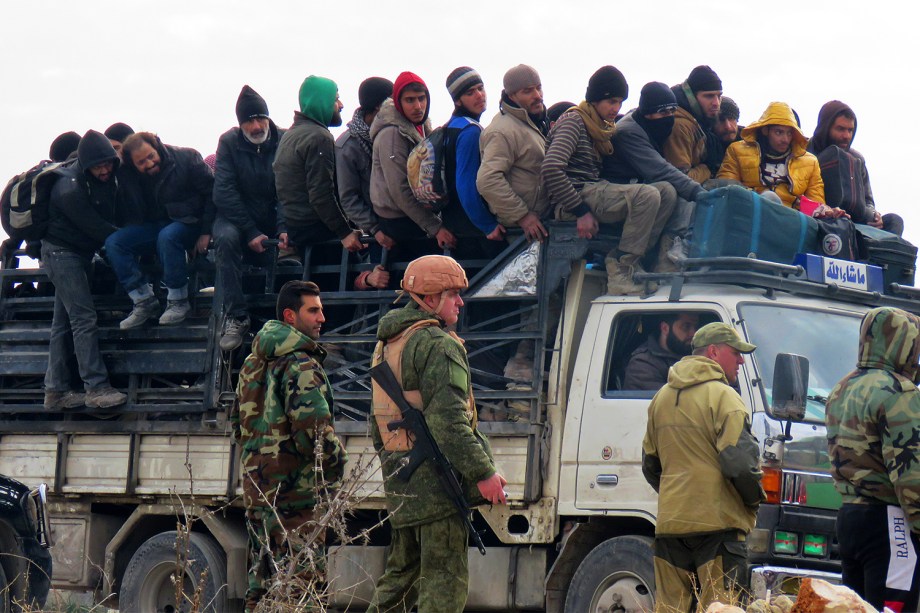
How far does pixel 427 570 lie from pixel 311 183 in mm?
3679

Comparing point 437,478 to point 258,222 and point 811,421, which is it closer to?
point 811,421

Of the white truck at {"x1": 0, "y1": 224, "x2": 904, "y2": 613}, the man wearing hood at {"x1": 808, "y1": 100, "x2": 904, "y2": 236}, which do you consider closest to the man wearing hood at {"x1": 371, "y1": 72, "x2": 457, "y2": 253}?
the white truck at {"x1": 0, "y1": 224, "x2": 904, "y2": 613}

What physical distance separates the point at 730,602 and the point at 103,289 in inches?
225

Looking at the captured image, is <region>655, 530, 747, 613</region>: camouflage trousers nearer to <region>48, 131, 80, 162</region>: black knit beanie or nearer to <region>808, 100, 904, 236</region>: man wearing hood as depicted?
<region>808, 100, 904, 236</region>: man wearing hood

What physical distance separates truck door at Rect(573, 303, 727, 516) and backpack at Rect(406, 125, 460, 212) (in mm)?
1353

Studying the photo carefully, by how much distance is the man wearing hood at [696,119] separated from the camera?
8.95m

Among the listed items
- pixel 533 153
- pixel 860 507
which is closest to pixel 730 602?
pixel 860 507

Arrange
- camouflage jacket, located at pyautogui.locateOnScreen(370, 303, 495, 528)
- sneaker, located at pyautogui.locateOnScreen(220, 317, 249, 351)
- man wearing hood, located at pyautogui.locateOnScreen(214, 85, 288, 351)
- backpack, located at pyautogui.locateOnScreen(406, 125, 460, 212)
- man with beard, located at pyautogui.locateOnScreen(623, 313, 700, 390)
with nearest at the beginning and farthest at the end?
camouflage jacket, located at pyautogui.locateOnScreen(370, 303, 495, 528)
man with beard, located at pyautogui.locateOnScreen(623, 313, 700, 390)
backpack, located at pyautogui.locateOnScreen(406, 125, 460, 212)
sneaker, located at pyautogui.locateOnScreen(220, 317, 249, 351)
man wearing hood, located at pyautogui.locateOnScreen(214, 85, 288, 351)

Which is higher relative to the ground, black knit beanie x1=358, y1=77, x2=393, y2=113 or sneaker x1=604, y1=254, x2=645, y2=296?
black knit beanie x1=358, y1=77, x2=393, y2=113

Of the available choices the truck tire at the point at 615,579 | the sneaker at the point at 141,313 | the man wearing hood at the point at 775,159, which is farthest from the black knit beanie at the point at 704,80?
the sneaker at the point at 141,313

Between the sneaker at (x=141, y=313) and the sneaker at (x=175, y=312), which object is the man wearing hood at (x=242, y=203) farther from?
the sneaker at (x=141, y=313)

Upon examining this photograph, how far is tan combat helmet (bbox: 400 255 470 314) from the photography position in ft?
21.5

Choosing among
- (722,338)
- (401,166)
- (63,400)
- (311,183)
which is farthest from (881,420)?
(63,400)

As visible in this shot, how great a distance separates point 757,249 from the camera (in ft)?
25.6
